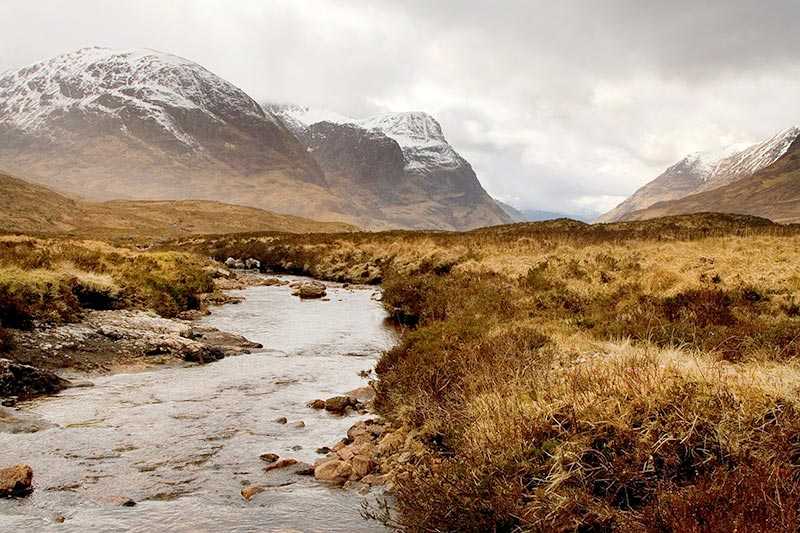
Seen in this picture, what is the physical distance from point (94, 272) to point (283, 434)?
13601 millimetres

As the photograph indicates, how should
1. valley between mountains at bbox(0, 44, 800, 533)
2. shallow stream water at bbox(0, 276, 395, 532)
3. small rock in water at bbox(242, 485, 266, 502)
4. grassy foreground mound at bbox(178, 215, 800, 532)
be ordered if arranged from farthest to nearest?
small rock in water at bbox(242, 485, 266, 502), shallow stream water at bbox(0, 276, 395, 532), valley between mountains at bbox(0, 44, 800, 533), grassy foreground mound at bbox(178, 215, 800, 532)

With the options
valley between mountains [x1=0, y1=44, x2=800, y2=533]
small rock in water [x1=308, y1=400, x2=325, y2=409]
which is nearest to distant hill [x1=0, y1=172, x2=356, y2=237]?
valley between mountains [x1=0, y1=44, x2=800, y2=533]

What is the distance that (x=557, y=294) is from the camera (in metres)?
17.3

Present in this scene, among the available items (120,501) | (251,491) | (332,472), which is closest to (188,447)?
(120,501)

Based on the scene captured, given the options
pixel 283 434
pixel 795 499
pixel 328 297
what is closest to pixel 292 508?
pixel 283 434

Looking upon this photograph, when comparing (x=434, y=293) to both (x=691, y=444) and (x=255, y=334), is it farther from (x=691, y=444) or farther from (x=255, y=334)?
(x=691, y=444)

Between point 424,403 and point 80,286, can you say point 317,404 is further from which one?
point 80,286

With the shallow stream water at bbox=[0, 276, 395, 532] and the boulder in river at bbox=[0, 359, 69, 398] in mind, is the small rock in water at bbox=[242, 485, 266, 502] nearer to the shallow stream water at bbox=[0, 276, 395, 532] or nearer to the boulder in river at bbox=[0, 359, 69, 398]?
the shallow stream water at bbox=[0, 276, 395, 532]

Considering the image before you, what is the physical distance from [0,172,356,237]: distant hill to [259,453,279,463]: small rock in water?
72329mm

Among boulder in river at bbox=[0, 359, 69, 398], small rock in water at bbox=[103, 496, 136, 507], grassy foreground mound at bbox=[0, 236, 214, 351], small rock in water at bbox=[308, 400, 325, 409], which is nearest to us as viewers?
small rock in water at bbox=[103, 496, 136, 507]

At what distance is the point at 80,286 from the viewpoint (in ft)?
56.9

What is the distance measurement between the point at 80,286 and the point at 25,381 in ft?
22.3

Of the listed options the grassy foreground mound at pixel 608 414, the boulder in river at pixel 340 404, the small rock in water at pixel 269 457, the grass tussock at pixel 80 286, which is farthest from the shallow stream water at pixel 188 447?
the grass tussock at pixel 80 286

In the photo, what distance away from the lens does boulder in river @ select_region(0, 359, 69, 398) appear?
10891 mm
